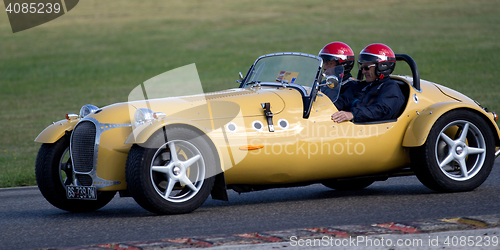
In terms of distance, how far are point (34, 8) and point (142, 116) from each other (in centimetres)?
4817

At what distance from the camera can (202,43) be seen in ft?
133

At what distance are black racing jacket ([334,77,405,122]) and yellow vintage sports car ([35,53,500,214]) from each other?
4.0 inches

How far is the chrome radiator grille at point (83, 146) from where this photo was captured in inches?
239

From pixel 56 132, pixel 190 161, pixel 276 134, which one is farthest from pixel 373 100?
pixel 56 132

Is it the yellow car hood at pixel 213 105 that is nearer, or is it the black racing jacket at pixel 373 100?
the yellow car hood at pixel 213 105

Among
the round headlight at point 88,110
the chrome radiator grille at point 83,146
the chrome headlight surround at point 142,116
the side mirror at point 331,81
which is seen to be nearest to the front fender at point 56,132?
the round headlight at point 88,110

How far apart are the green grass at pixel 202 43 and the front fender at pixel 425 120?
28.3ft

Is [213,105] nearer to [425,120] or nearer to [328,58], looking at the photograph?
[328,58]

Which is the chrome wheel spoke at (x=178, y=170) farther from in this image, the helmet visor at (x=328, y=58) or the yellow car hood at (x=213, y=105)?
the helmet visor at (x=328, y=58)

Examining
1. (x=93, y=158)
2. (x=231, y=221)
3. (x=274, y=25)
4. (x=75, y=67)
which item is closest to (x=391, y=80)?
(x=231, y=221)

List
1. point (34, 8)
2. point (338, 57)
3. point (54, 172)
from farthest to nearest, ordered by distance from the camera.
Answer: point (34, 8) → point (338, 57) → point (54, 172)

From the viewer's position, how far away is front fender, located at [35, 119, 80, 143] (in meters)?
6.50

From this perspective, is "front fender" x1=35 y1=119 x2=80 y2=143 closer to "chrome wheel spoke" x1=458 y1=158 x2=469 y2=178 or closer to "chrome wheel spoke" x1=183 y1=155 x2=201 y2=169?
"chrome wheel spoke" x1=183 y1=155 x2=201 y2=169

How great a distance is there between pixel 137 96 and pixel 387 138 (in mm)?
2639
